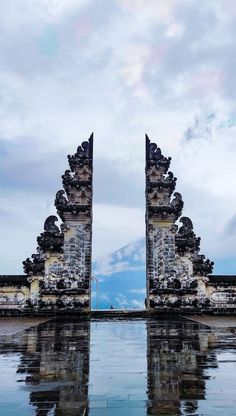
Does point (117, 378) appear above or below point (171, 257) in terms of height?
below

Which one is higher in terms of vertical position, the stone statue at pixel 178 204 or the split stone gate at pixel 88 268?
the stone statue at pixel 178 204

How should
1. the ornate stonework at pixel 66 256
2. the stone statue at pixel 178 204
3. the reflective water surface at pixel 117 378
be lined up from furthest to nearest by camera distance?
the stone statue at pixel 178 204
the ornate stonework at pixel 66 256
the reflective water surface at pixel 117 378

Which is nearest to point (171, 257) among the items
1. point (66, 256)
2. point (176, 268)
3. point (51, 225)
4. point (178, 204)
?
point (176, 268)

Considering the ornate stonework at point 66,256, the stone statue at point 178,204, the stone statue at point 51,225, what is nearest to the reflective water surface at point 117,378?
the ornate stonework at point 66,256

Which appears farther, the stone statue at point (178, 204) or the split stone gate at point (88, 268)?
the stone statue at point (178, 204)

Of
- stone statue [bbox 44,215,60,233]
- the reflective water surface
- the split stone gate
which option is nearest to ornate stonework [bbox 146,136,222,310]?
the split stone gate

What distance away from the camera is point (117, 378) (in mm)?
5070

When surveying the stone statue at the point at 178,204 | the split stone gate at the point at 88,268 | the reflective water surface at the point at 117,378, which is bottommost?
the reflective water surface at the point at 117,378

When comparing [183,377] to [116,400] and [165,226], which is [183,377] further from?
[165,226]

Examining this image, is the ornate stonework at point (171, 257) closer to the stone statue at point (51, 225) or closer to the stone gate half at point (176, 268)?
the stone gate half at point (176, 268)

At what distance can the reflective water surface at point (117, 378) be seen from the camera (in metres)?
3.86

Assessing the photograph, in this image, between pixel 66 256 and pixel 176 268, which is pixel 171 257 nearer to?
pixel 176 268

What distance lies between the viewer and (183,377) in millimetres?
5098

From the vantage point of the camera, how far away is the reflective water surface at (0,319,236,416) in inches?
152
